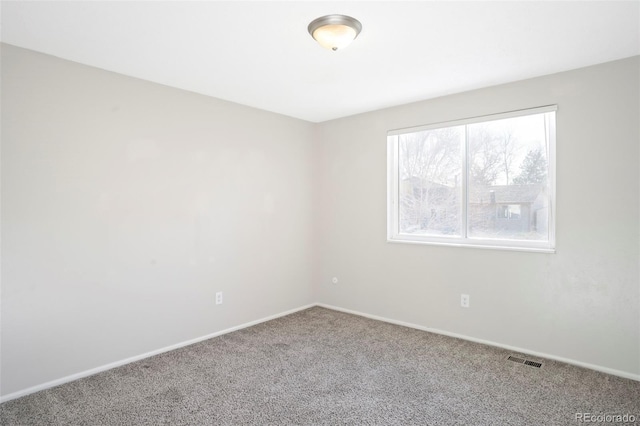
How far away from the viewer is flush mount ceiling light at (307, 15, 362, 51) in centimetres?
216

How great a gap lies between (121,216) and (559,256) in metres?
3.57

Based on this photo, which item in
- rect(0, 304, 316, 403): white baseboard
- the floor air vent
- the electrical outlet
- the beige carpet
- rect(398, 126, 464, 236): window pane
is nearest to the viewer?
the beige carpet

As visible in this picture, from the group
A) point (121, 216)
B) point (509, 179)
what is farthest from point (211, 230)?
point (509, 179)

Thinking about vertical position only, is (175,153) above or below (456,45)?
below

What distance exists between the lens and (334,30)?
2199 millimetres

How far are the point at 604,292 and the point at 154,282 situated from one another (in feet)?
11.9

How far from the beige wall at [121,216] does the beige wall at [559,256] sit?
1336 millimetres

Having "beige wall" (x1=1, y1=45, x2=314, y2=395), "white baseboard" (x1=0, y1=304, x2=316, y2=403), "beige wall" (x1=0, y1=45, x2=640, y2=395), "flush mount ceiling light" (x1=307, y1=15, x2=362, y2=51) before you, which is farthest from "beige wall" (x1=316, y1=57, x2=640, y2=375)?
"flush mount ceiling light" (x1=307, y1=15, x2=362, y2=51)

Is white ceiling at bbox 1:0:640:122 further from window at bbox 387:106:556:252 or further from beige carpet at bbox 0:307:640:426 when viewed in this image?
beige carpet at bbox 0:307:640:426

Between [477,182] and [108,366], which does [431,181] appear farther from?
[108,366]

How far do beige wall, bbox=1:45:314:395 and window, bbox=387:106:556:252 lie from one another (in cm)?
146

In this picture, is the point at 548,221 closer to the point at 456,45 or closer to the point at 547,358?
the point at 547,358

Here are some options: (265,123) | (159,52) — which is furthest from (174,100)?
(265,123)

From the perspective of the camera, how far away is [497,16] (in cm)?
216
